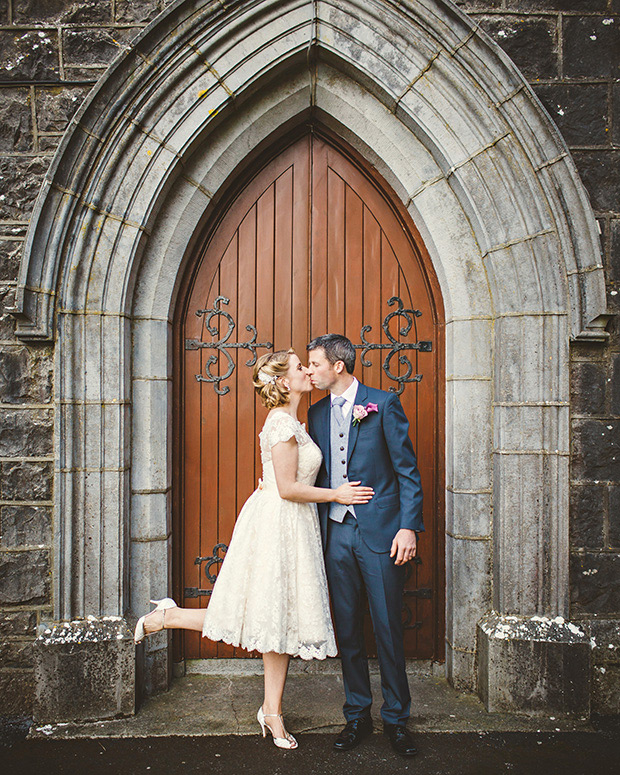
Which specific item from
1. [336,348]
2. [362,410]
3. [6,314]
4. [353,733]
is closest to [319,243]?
[336,348]

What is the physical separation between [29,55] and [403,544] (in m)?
3.26

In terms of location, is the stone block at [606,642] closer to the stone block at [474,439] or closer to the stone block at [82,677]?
the stone block at [474,439]

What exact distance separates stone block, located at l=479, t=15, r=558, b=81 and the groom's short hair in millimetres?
1825

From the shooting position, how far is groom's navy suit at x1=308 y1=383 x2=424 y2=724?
110 inches

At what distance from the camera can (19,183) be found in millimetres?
3197

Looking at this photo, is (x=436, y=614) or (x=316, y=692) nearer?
(x=316, y=692)

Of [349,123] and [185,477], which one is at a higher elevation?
[349,123]

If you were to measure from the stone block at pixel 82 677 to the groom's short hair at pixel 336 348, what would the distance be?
1.86 metres

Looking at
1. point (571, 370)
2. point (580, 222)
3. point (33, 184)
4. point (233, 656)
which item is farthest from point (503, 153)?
point (233, 656)

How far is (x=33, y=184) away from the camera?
320 centimetres

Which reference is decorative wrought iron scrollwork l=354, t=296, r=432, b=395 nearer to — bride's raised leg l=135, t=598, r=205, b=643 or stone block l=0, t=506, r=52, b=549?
bride's raised leg l=135, t=598, r=205, b=643

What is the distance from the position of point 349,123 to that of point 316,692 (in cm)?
332

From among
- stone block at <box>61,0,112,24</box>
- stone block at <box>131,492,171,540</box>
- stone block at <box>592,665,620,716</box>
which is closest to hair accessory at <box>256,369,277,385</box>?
stone block at <box>131,492,171,540</box>

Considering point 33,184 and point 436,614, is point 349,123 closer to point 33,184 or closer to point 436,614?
point 33,184
